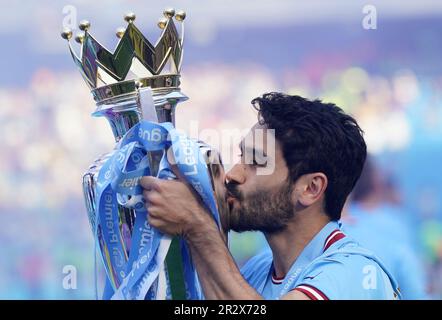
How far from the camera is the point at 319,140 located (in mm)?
2465

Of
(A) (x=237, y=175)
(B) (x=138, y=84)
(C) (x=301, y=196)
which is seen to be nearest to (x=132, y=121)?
(B) (x=138, y=84)

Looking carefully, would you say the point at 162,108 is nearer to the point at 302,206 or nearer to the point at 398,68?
the point at 302,206

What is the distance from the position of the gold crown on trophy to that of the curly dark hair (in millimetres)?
313

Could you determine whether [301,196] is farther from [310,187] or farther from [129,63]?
[129,63]

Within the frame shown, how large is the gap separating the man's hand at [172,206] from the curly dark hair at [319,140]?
39cm

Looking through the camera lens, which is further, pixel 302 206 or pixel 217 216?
pixel 302 206

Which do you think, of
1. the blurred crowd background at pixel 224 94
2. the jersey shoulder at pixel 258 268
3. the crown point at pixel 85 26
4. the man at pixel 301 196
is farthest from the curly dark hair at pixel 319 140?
the blurred crowd background at pixel 224 94

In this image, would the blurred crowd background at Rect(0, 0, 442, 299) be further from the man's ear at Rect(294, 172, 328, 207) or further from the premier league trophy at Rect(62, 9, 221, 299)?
the premier league trophy at Rect(62, 9, 221, 299)

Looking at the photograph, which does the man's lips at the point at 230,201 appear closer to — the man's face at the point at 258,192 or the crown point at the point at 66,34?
the man's face at the point at 258,192

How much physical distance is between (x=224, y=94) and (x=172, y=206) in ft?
9.02

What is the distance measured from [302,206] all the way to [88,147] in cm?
237

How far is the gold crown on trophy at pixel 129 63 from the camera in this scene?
228cm
